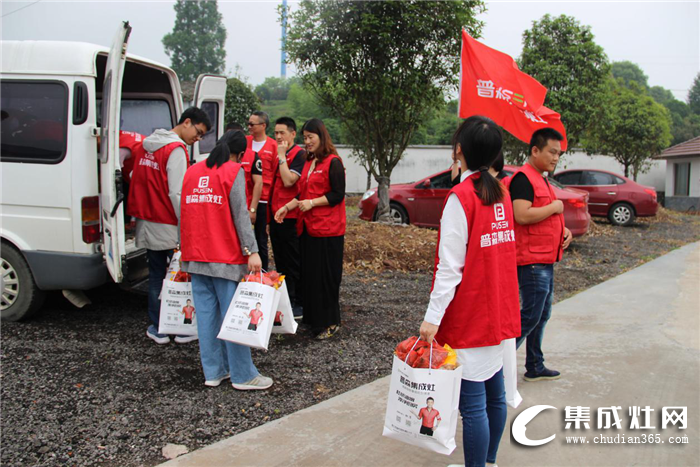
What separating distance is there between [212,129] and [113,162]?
2.67 meters

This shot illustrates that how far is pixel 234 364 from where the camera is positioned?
12.5 ft

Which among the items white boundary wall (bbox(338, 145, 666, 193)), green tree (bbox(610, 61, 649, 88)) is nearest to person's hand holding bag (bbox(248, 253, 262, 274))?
white boundary wall (bbox(338, 145, 666, 193))

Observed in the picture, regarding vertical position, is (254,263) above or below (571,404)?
above

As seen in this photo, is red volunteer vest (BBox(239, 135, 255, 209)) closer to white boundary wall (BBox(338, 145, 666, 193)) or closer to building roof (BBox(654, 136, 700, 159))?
building roof (BBox(654, 136, 700, 159))

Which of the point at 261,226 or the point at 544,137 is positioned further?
the point at 261,226

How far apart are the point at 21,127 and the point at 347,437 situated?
3862mm

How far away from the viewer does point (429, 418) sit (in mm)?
2359

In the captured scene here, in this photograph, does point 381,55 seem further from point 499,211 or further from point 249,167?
point 499,211

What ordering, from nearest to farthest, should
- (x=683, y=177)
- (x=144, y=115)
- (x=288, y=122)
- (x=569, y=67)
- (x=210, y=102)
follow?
1. (x=288, y=122)
2. (x=144, y=115)
3. (x=210, y=102)
4. (x=569, y=67)
5. (x=683, y=177)

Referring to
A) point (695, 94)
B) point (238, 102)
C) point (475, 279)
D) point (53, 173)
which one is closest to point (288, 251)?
point (53, 173)

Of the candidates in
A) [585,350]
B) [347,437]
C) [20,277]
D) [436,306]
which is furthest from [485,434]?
[20,277]

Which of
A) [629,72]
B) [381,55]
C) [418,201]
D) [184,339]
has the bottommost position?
[184,339]

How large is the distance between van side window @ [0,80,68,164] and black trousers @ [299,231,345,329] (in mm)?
2234

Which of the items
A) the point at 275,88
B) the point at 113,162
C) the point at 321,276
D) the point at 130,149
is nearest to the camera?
the point at 113,162
